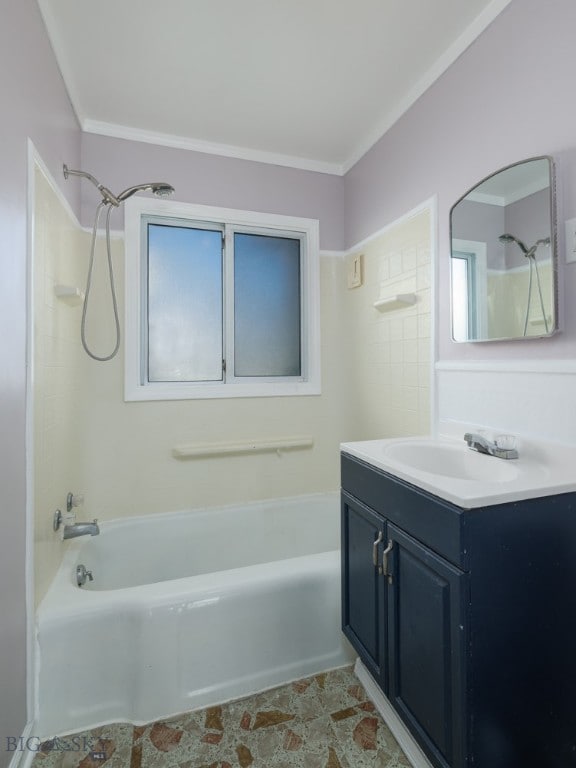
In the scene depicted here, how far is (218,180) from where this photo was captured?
226cm

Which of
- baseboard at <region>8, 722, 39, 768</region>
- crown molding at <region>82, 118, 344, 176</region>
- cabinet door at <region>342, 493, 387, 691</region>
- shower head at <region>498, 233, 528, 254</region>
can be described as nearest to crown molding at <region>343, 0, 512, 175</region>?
crown molding at <region>82, 118, 344, 176</region>

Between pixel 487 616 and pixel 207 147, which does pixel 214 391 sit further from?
pixel 487 616

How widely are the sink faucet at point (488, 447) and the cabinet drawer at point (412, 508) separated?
1.21 ft

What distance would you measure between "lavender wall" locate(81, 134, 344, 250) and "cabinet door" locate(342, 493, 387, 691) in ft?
5.82

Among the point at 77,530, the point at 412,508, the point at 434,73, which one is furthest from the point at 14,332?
the point at 434,73

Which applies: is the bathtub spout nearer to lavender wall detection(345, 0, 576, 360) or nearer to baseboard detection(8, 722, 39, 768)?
baseboard detection(8, 722, 39, 768)

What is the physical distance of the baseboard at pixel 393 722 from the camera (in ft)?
3.84

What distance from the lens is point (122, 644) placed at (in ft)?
4.41

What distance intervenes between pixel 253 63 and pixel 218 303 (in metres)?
1.16

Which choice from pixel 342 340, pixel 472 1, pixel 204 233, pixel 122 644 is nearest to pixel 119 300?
pixel 204 233

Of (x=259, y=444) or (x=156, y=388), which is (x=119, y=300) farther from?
(x=259, y=444)

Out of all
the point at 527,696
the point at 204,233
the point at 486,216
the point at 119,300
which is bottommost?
the point at 527,696

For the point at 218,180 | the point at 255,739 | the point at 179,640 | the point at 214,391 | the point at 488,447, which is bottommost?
the point at 255,739

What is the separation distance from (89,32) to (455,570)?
223 centimetres
